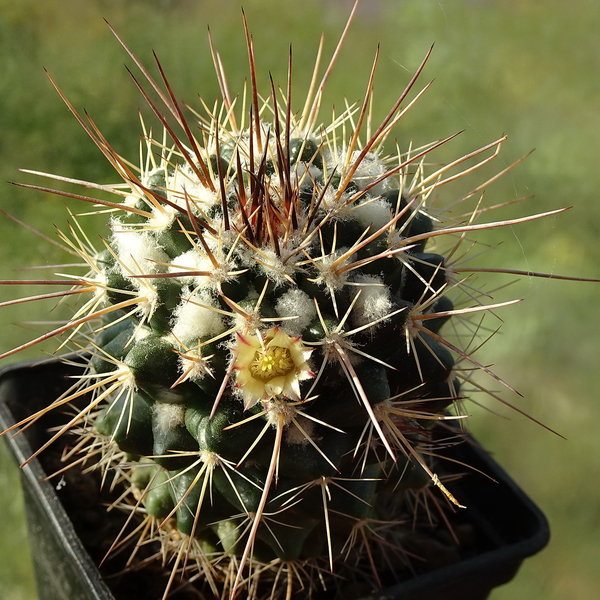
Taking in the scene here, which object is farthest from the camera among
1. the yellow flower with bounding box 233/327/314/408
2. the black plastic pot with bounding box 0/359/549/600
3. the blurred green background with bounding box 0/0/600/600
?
the blurred green background with bounding box 0/0/600/600

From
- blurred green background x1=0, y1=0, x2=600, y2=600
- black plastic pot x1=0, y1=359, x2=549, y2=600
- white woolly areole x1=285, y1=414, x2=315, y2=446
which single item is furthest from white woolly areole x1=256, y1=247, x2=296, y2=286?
blurred green background x1=0, y1=0, x2=600, y2=600

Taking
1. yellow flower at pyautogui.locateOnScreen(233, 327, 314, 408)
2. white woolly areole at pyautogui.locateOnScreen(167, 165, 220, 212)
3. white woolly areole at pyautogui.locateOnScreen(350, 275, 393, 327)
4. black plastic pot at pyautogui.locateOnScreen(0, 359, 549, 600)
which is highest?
white woolly areole at pyautogui.locateOnScreen(167, 165, 220, 212)

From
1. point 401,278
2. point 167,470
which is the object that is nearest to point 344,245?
point 401,278

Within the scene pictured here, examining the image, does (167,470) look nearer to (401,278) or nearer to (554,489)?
(401,278)

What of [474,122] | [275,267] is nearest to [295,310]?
[275,267]

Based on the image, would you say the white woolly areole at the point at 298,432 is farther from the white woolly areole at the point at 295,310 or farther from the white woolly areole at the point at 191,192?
the white woolly areole at the point at 191,192

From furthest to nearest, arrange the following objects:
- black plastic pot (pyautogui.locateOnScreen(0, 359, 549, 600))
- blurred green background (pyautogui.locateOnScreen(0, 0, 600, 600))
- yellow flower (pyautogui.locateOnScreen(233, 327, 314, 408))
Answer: blurred green background (pyautogui.locateOnScreen(0, 0, 600, 600)), black plastic pot (pyautogui.locateOnScreen(0, 359, 549, 600)), yellow flower (pyautogui.locateOnScreen(233, 327, 314, 408))

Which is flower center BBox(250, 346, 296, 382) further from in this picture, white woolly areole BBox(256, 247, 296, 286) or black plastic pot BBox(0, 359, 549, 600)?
black plastic pot BBox(0, 359, 549, 600)

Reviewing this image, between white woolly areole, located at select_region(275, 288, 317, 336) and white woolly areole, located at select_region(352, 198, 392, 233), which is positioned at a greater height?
white woolly areole, located at select_region(352, 198, 392, 233)
